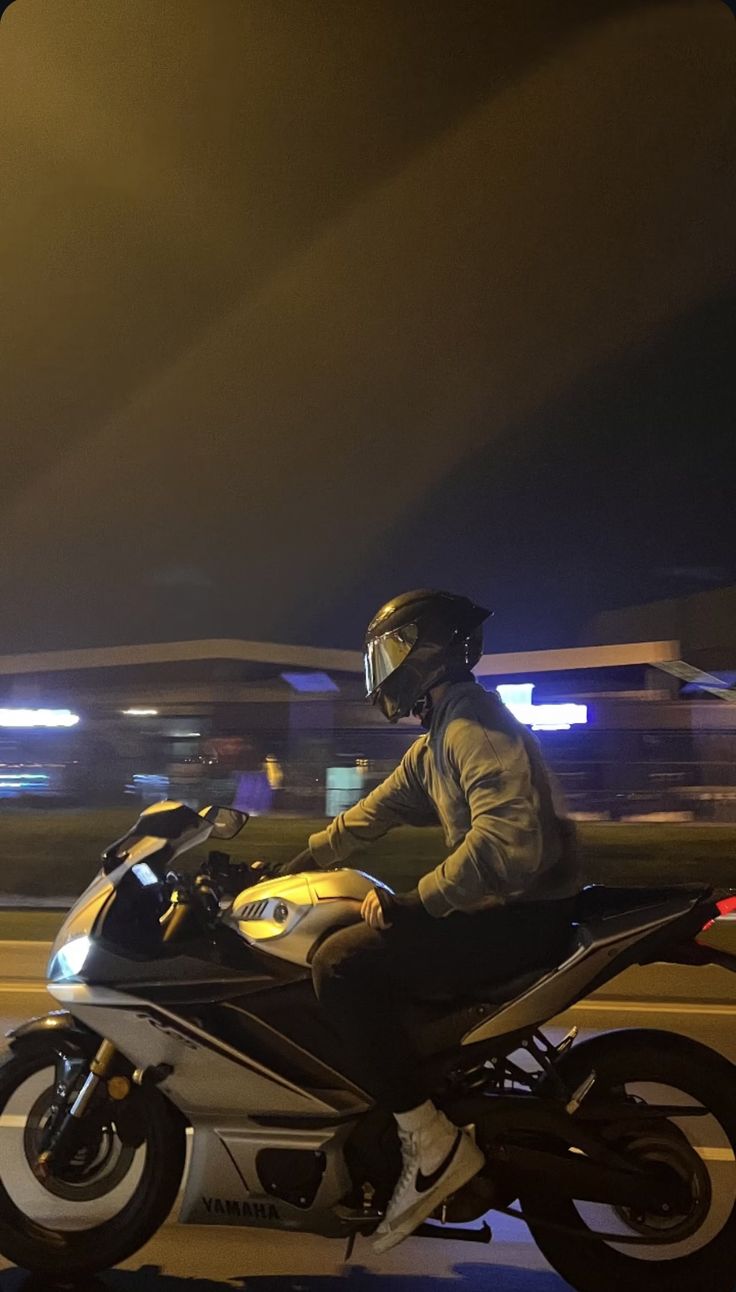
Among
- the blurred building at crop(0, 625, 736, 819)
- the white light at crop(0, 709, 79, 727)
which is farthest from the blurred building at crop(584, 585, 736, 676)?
the white light at crop(0, 709, 79, 727)

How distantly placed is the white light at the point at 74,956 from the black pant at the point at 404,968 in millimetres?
621

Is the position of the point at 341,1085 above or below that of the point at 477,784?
below

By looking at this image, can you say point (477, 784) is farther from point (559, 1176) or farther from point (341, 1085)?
point (559, 1176)

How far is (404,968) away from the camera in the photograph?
8.86 feet

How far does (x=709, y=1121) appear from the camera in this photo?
→ 2.79 meters

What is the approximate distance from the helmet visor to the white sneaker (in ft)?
3.78

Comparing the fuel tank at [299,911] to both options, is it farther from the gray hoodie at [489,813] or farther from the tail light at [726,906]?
the tail light at [726,906]

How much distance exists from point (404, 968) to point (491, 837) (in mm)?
399

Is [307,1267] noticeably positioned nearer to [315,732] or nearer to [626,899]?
[626,899]

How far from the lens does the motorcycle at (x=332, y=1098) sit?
2.71m

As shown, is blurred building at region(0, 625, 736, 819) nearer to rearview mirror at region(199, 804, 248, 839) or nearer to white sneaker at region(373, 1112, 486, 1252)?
rearview mirror at region(199, 804, 248, 839)

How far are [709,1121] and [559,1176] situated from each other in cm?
42

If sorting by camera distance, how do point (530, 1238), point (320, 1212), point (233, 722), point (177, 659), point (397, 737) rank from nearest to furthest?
point (320, 1212), point (530, 1238), point (397, 737), point (233, 722), point (177, 659)

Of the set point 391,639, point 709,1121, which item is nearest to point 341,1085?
point 709,1121
